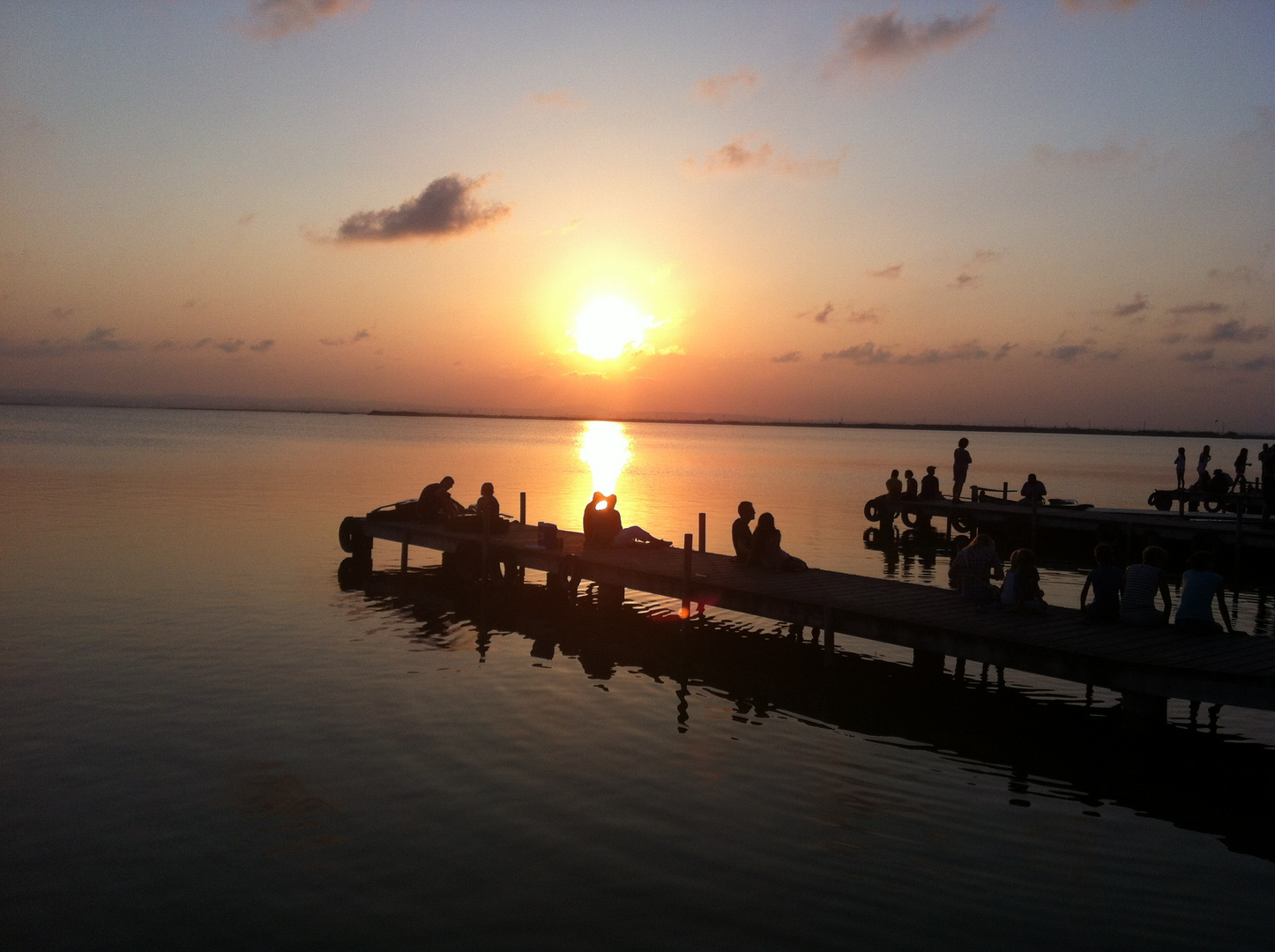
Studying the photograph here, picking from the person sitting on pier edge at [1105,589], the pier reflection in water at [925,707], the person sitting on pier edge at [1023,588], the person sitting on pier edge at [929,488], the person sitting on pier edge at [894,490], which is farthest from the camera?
the person sitting on pier edge at [894,490]

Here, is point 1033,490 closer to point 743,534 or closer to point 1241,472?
point 1241,472

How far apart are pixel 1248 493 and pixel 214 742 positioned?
42.7m

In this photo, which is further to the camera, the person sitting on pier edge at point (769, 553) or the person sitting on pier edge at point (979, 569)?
the person sitting on pier edge at point (769, 553)

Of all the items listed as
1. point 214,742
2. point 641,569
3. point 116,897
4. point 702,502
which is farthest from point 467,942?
point 702,502

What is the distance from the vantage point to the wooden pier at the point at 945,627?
11.8 metres

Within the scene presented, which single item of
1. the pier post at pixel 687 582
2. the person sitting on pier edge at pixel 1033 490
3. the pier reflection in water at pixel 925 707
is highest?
the person sitting on pier edge at pixel 1033 490

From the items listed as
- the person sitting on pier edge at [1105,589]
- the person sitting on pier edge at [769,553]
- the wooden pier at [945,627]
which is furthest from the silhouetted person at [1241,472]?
the person sitting on pier edge at [1105,589]

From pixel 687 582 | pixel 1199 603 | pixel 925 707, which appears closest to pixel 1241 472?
pixel 1199 603

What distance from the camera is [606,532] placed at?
22844 millimetres

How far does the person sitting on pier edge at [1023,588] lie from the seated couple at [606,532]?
9.85m

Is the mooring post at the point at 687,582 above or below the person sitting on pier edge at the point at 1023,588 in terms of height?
below

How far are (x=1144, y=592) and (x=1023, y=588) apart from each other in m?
1.71

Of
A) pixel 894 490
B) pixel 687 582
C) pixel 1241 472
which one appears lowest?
pixel 687 582

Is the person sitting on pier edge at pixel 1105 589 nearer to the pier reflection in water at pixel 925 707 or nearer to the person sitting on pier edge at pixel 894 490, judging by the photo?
the pier reflection in water at pixel 925 707
